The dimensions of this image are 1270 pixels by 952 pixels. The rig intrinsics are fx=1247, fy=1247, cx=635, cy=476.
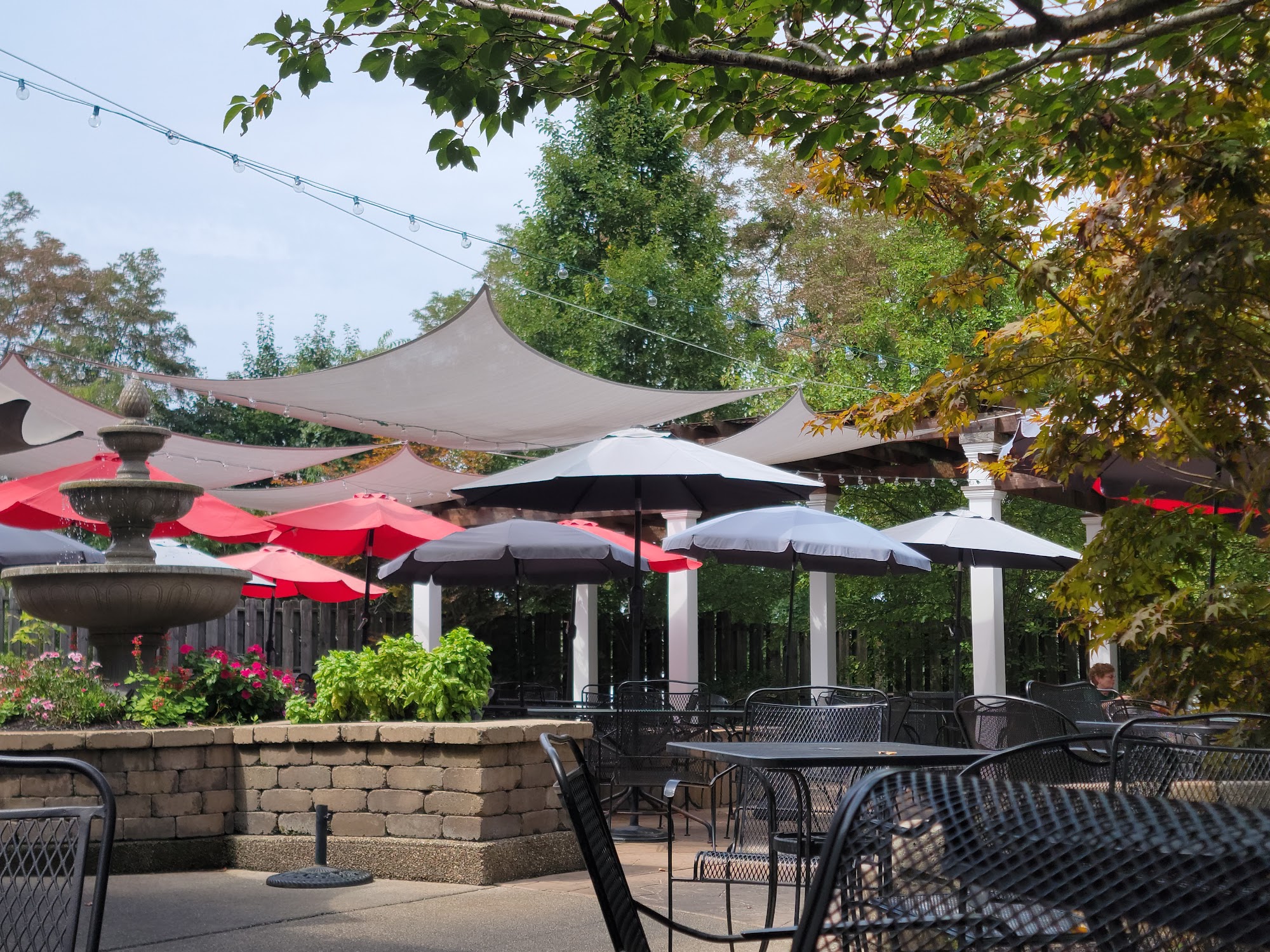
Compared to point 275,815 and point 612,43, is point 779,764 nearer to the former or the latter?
point 612,43

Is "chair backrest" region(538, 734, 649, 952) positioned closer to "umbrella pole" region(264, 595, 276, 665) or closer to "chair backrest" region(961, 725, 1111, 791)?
"chair backrest" region(961, 725, 1111, 791)

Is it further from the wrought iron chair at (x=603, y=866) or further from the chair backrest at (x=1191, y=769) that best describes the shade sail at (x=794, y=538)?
the wrought iron chair at (x=603, y=866)

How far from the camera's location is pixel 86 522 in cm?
884

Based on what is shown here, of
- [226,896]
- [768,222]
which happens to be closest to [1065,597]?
[226,896]

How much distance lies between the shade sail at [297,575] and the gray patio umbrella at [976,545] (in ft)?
18.9

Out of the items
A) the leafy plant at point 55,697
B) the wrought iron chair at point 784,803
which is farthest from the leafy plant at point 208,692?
the wrought iron chair at point 784,803

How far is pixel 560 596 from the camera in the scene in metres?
16.7

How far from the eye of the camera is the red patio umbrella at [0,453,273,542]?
30.0 feet

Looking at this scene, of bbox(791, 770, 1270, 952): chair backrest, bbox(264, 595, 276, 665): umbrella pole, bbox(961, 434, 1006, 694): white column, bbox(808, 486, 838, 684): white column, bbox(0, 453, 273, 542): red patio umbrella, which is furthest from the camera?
bbox(264, 595, 276, 665): umbrella pole

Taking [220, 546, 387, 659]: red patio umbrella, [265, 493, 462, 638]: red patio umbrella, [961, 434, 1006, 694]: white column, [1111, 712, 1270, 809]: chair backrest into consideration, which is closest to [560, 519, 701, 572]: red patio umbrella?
[265, 493, 462, 638]: red patio umbrella

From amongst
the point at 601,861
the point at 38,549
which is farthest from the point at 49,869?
the point at 38,549

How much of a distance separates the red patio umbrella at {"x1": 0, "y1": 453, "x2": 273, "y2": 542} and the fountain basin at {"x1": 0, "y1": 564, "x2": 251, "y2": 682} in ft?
8.00

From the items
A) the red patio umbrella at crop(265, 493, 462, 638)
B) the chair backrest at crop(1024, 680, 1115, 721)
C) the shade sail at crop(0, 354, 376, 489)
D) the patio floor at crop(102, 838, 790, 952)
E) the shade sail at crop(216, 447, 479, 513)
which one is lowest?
the patio floor at crop(102, 838, 790, 952)

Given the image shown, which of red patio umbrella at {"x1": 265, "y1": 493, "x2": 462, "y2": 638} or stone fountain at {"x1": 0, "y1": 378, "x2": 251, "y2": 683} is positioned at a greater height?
red patio umbrella at {"x1": 265, "y1": 493, "x2": 462, "y2": 638}
